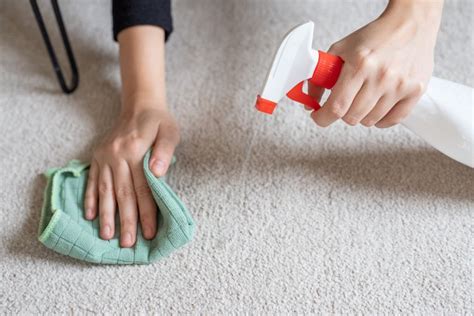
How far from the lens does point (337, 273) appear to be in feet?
2.21

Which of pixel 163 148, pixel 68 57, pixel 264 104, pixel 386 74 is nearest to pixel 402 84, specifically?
pixel 386 74

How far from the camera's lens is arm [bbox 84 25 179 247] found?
0.71 metres

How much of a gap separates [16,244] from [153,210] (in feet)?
0.59

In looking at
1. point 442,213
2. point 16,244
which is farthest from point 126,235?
point 442,213

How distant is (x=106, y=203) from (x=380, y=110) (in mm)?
361

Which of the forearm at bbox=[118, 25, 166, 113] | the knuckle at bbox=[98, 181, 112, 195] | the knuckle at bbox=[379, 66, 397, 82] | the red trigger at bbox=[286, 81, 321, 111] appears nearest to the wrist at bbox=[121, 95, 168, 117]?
the forearm at bbox=[118, 25, 166, 113]

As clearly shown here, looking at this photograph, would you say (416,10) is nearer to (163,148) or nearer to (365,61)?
(365,61)

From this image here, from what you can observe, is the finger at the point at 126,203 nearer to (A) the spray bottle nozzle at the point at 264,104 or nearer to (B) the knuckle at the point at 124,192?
(B) the knuckle at the point at 124,192

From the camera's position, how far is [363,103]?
0.62 m

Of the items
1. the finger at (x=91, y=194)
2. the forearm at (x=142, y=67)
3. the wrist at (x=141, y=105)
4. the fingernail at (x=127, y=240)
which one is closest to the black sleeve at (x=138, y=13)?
the forearm at (x=142, y=67)

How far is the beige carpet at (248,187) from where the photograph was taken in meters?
0.66

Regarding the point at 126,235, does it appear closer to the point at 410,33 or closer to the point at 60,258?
the point at 60,258

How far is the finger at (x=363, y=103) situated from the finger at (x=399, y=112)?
37 mm

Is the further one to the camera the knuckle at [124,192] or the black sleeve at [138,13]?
the black sleeve at [138,13]
